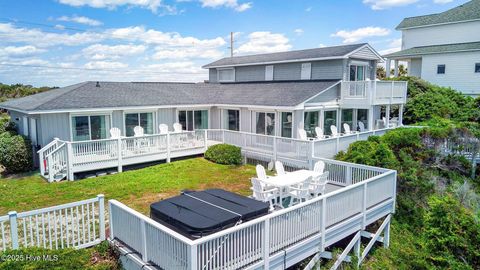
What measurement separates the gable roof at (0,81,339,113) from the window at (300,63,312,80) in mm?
864

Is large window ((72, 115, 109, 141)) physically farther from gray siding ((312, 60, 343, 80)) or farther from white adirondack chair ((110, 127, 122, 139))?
gray siding ((312, 60, 343, 80))

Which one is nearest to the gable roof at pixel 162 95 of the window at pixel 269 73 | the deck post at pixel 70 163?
the window at pixel 269 73

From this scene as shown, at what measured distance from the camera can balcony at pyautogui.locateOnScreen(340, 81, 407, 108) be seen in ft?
56.5

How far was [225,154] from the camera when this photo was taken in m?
15.7

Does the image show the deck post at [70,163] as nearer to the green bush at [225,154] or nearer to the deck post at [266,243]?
the green bush at [225,154]

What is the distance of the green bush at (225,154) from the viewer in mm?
15703

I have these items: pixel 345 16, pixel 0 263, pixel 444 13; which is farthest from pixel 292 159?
pixel 444 13

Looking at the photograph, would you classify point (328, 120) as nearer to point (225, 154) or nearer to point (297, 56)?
point (297, 56)

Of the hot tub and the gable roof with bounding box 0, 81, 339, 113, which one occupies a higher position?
the gable roof with bounding box 0, 81, 339, 113

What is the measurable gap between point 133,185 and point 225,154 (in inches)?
192

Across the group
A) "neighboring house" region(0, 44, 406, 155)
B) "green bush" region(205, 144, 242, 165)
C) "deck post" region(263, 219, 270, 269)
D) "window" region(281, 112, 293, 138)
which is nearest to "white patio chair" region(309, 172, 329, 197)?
"deck post" region(263, 219, 270, 269)

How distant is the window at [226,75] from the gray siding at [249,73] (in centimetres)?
43

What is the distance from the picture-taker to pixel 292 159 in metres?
13.9

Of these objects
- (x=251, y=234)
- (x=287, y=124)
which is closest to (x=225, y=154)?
(x=287, y=124)
